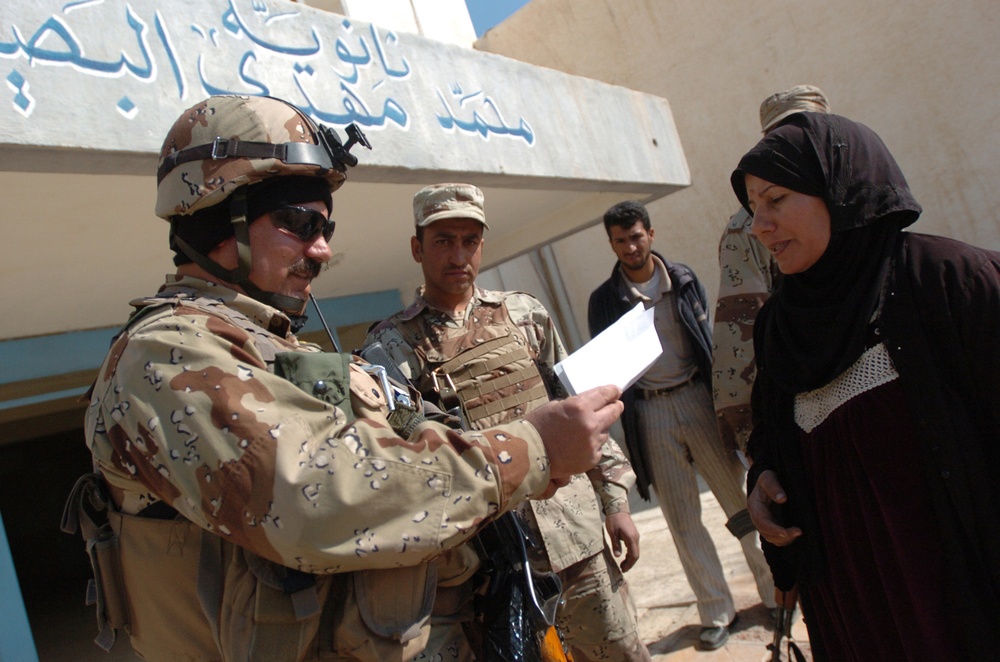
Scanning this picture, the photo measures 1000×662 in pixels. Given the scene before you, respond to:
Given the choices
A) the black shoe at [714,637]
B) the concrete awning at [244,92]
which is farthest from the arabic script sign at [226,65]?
the black shoe at [714,637]

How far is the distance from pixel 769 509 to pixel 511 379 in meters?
0.82

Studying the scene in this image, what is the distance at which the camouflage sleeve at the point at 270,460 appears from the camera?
3.30ft

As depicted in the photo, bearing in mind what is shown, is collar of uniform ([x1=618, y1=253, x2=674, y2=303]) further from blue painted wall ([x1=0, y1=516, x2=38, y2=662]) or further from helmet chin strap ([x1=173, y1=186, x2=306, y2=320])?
blue painted wall ([x1=0, y1=516, x2=38, y2=662])

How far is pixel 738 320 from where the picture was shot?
98.3 inches

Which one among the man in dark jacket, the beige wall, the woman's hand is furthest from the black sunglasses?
the beige wall

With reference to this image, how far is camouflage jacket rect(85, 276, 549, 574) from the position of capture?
101cm

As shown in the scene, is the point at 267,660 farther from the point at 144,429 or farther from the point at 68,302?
the point at 68,302

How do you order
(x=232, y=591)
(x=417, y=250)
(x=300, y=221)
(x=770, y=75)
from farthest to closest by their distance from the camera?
(x=770, y=75) < (x=417, y=250) < (x=300, y=221) < (x=232, y=591)

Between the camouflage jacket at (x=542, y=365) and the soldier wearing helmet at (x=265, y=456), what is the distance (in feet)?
2.36

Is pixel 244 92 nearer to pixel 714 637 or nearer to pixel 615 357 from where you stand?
pixel 615 357

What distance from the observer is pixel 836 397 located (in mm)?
1655

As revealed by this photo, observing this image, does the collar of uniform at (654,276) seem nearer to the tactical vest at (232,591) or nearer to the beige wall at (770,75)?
the beige wall at (770,75)

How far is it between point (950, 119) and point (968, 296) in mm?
6249

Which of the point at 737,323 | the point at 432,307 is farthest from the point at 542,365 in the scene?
the point at 737,323
